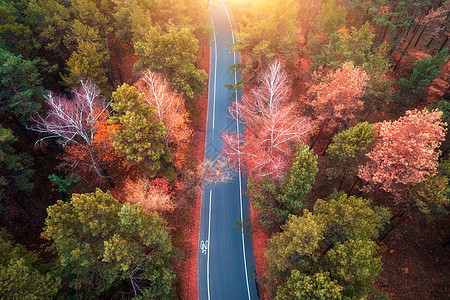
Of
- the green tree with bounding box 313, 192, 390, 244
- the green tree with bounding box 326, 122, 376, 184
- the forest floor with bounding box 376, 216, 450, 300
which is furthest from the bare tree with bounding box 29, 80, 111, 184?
the forest floor with bounding box 376, 216, 450, 300

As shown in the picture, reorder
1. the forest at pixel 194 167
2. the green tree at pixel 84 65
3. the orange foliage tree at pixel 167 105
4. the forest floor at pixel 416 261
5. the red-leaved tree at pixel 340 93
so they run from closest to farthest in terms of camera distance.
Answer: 1. the forest at pixel 194 167
2. the red-leaved tree at pixel 340 93
3. the forest floor at pixel 416 261
4. the orange foliage tree at pixel 167 105
5. the green tree at pixel 84 65

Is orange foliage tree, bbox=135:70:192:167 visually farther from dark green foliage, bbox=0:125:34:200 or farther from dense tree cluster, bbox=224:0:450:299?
dark green foliage, bbox=0:125:34:200

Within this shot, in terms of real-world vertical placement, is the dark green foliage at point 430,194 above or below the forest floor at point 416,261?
above

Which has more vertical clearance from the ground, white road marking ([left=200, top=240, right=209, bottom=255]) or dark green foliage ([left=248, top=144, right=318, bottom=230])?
dark green foliage ([left=248, top=144, right=318, bottom=230])

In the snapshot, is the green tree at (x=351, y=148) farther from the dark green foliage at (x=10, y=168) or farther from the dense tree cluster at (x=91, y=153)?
the dark green foliage at (x=10, y=168)

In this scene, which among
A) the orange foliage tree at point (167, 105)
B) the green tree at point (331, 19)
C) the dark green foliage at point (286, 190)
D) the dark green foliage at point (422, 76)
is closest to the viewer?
the dark green foliage at point (286, 190)

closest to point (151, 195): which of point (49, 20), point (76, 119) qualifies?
point (76, 119)

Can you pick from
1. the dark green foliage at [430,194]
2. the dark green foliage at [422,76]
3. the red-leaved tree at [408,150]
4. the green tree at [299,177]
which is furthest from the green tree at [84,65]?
the dark green foliage at [422,76]
